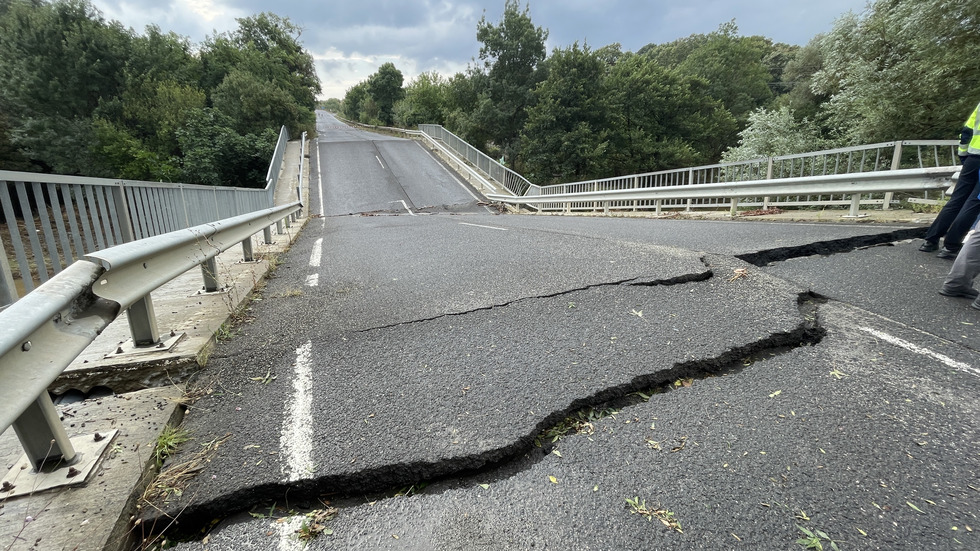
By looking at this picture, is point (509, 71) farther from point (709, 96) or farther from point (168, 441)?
point (168, 441)

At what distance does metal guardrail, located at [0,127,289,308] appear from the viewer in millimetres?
2576

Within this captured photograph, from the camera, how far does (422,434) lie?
75.8 inches

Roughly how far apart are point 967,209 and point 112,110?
42179 mm

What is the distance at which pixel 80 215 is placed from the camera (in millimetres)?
3273

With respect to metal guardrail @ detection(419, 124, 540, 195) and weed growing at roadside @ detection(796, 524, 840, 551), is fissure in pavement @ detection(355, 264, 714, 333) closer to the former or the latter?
weed growing at roadside @ detection(796, 524, 840, 551)

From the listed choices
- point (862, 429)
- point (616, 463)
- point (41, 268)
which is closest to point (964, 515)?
point (862, 429)

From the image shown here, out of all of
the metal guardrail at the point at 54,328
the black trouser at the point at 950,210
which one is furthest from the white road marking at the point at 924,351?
the metal guardrail at the point at 54,328

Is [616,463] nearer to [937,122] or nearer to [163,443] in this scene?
[163,443]

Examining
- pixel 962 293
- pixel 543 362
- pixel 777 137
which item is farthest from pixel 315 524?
pixel 777 137

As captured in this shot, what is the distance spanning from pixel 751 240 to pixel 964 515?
14.9 ft

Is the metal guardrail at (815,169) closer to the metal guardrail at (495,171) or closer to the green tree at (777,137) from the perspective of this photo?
the metal guardrail at (495,171)

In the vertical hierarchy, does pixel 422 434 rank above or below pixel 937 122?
below

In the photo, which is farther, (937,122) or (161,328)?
(937,122)

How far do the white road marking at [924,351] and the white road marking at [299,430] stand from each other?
132 inches
